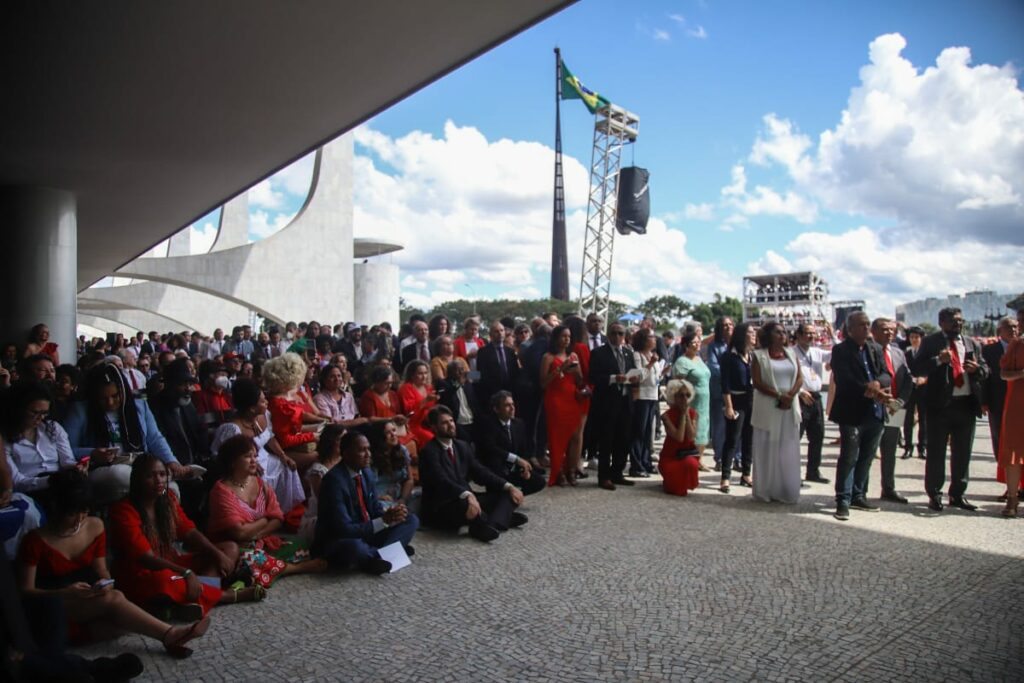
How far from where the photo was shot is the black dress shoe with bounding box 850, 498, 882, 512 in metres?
5.64

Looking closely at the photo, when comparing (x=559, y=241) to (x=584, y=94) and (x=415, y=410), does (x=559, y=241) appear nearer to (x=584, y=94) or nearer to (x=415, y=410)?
(x=584, y=94)

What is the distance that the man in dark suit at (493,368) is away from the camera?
712 centimetres

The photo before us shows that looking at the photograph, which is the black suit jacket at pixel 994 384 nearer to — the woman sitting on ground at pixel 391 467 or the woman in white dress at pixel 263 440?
the woman sitting on ground at pixel 391 467

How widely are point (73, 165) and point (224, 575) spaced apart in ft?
23.3

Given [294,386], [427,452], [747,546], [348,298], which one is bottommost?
[747,546]

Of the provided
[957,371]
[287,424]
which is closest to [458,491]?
[287,424]

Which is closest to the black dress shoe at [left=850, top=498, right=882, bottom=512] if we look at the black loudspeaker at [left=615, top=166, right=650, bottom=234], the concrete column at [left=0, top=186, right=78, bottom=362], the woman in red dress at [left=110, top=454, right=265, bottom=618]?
the woman in red dress at [left=110, top=454, right=265, bottom=618]

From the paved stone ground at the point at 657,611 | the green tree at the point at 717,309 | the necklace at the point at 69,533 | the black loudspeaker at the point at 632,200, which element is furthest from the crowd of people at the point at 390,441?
the green tree at the point at 717,309

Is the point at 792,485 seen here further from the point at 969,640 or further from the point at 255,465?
the point at 255,465

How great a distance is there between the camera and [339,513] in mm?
4215

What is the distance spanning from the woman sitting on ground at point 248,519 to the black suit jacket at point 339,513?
7.0 inches

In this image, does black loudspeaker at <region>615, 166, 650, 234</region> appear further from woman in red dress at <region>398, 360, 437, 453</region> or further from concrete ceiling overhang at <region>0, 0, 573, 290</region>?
woman in red dress at <region>398, 360, 437, 453</region>

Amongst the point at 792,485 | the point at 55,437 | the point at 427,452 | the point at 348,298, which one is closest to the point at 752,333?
the point at 792,485

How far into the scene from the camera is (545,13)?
175 inches
